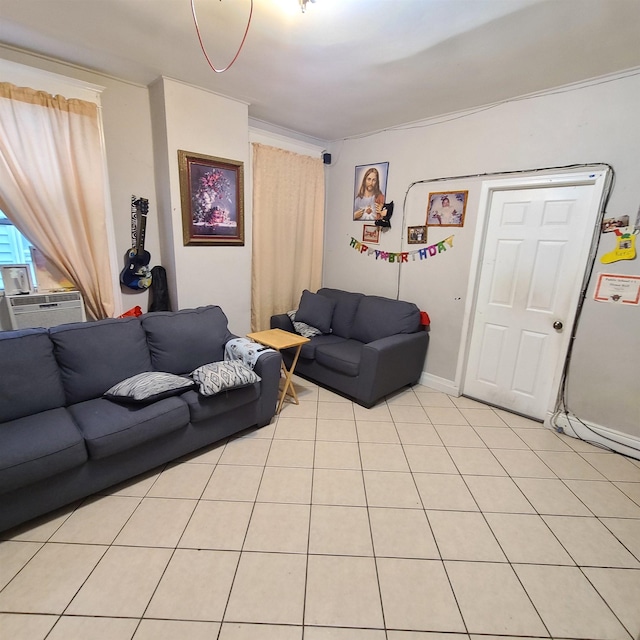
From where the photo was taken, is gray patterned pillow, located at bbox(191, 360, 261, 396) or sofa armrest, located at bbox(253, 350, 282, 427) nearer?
gray patterned pillow, located at bbox(191, 360, 261, 396)

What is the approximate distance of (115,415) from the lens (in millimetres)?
1850

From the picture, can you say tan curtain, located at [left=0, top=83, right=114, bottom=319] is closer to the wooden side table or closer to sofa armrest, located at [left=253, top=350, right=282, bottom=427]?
the wooden side table

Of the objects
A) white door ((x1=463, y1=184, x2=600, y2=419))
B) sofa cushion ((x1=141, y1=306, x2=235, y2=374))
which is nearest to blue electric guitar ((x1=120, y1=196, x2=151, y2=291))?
sofa cushion ((x1=141, y1=306, x2=235, y2=374))

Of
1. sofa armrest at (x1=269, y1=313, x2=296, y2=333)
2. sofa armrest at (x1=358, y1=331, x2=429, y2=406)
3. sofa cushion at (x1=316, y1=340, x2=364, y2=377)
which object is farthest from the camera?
sofa armrest at (x1=269, y1=313, x2=296, y2=333)

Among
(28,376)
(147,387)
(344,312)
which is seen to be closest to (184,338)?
(147,387)

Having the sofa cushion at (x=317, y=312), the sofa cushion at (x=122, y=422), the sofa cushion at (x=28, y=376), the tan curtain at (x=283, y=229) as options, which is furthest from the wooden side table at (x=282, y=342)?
the sofa cushion at (x=28, y=376)

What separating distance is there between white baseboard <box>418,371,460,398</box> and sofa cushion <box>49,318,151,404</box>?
Result: 2.64 metres

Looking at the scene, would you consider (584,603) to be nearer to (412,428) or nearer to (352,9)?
(412,428)

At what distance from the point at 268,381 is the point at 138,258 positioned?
1606 millimetres

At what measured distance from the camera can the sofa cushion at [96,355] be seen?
2004 millimetres

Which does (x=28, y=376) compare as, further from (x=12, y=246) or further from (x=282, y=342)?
(x=282, y=342)

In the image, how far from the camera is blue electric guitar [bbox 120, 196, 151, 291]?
284cm

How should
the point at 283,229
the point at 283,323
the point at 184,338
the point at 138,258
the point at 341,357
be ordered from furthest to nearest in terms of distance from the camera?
the point at 283,229 < the point at 283,323 < the point at 341,357 < the point at 138,258 < the point at 184,338

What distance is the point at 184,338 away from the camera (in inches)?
96.5
